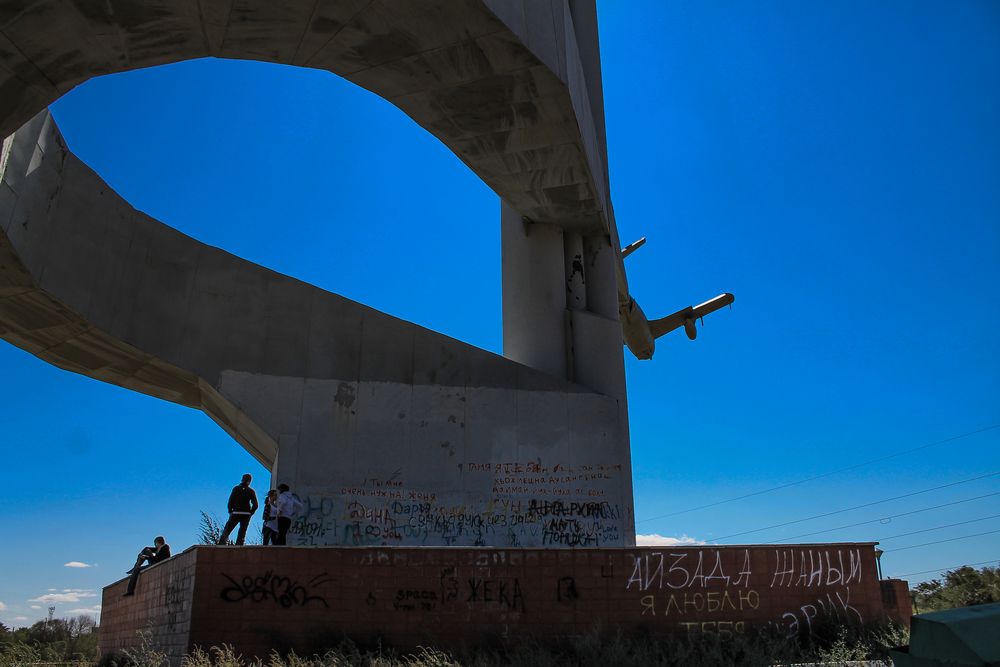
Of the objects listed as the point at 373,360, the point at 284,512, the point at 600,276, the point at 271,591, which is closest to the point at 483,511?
the point at 373,360

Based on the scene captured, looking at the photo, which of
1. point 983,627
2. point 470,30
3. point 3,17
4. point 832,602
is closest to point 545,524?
point 832,602

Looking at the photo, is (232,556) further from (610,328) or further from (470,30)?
(610,328)

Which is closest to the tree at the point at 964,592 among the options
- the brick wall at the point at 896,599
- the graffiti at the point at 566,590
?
the brick wall at the point at 896,599

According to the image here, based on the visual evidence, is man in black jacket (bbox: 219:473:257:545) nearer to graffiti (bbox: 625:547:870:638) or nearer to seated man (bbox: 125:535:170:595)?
seated man (bbox: 125:535:170:595)

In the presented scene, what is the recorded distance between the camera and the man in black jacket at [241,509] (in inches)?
512

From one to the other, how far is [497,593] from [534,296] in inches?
375

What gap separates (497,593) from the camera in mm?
9805

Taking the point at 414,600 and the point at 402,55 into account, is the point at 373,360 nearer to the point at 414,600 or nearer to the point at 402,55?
the point at 402,55

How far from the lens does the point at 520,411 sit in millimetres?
16172

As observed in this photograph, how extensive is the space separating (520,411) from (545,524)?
2.28 m

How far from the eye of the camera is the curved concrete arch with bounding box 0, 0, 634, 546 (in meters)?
13.5

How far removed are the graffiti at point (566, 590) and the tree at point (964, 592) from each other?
631 centimetres

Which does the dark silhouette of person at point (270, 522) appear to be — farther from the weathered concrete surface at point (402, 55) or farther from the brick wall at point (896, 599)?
the brick wall at point (896, 599)

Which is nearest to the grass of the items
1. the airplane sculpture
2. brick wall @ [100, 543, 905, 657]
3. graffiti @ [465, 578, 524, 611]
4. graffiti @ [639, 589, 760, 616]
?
brick wall @ [100, 543, 905, 657]
